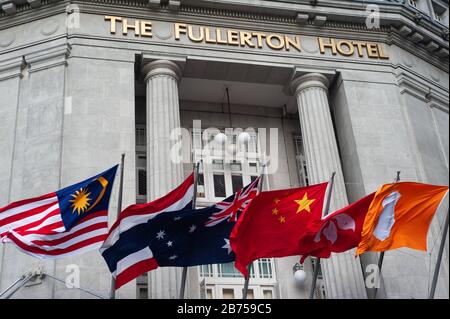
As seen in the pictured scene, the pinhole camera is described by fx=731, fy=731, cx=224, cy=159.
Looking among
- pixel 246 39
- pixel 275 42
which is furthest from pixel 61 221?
pixel 275 42

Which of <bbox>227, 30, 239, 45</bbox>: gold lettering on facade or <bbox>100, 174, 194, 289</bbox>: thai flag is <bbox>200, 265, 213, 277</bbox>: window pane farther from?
<bbox>227, 30, 239, 45</bbox>: gold lettering on facade

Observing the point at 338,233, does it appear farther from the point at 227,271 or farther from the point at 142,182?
the point at 142,182

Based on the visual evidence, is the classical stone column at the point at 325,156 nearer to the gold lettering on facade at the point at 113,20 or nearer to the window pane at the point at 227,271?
the window pane at the point at 227,271

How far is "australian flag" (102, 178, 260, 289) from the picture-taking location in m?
18.9

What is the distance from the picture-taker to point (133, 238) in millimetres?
18922

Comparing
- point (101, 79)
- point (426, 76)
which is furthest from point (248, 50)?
point (426, 76)

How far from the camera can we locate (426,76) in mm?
30625

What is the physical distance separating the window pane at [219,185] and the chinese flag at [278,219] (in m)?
7.80

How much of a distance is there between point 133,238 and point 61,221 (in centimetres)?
192

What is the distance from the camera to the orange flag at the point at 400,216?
62.4 ft

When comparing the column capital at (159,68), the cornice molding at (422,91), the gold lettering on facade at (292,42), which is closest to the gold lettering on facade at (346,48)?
the gold lettering on facade at (292,42)

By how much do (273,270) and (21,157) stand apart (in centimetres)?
960

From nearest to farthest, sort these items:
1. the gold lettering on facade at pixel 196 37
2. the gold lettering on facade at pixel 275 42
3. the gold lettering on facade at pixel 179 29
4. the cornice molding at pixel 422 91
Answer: the gold lettering on facade at pixel 179 29 < the gold lettering on facade at pixel 196 37 < the gold lettering on facade at pixel 275 42 < the cornice molding at pixel 422 91

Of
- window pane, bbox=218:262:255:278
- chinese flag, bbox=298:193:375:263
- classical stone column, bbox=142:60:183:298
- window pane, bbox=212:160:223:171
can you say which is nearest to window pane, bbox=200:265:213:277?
window pane, bbox=218:262:255:278
